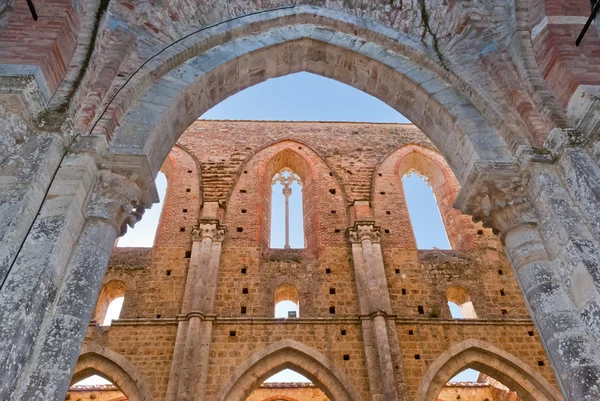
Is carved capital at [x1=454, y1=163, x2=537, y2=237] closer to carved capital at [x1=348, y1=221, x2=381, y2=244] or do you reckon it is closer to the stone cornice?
the stone cornice

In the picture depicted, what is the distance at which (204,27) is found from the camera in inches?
209

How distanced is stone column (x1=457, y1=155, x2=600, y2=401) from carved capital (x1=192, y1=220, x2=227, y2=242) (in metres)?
7.40

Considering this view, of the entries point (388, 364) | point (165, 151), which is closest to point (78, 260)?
point (165, 151)

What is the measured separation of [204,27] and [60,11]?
1.69 m

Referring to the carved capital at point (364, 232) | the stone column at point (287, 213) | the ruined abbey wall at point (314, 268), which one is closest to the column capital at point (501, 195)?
the ruined abbey wall at point (314, 268)

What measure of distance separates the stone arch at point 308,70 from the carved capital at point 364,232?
5621 mm

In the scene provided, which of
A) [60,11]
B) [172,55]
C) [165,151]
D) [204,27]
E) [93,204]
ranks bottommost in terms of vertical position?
[93,204]

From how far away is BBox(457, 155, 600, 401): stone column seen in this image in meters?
3.00

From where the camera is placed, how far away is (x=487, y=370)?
9.30 meters

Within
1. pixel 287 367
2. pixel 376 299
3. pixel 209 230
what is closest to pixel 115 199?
pixel 287 367

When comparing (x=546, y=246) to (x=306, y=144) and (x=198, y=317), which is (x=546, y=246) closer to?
(x=198, y=317)

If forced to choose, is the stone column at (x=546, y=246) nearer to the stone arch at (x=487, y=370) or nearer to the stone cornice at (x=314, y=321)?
the stone arch at (x=487, y=370)

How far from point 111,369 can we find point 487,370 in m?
7.39

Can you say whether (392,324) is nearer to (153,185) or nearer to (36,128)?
(153,185)
